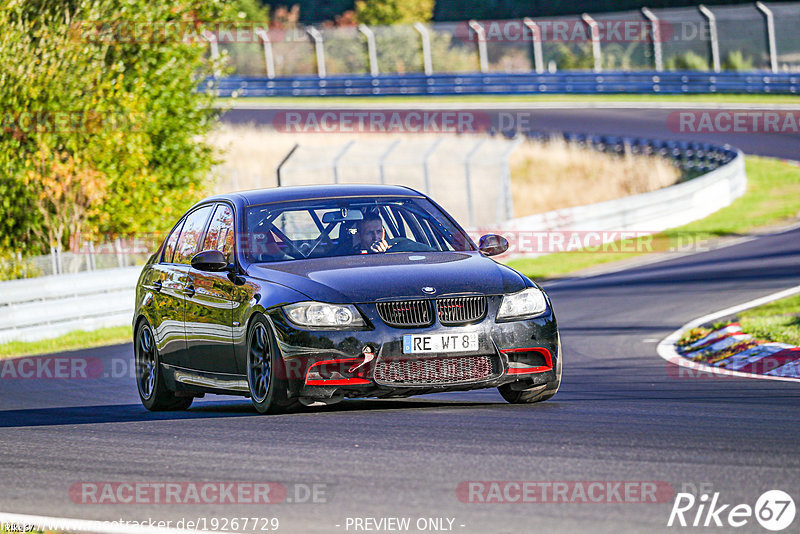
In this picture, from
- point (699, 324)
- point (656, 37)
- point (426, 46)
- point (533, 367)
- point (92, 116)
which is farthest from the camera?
point (426, 46)

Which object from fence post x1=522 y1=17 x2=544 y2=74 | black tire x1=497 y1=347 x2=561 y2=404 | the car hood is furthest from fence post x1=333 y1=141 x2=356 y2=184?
fence post x1=522 y1=17 x2=544 y2=74

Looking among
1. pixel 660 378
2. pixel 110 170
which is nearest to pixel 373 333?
pixel 660 378

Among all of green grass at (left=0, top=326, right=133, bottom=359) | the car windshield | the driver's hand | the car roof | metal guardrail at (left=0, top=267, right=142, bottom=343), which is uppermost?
the car roof

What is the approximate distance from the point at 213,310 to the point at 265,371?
99 centimetres

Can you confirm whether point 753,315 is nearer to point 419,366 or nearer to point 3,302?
point 419,366

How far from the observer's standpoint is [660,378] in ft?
36.9

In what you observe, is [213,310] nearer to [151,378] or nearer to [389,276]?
[151,378]

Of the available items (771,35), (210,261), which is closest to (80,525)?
(210,261)

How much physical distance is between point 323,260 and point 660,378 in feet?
11.7

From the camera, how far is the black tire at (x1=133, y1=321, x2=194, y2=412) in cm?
1041

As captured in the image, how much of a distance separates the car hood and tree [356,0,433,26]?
191 ft

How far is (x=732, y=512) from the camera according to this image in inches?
216

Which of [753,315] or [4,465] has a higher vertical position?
[4,465]

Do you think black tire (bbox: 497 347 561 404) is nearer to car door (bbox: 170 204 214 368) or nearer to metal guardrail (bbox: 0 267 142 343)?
car door (bbox: 170 204 214 368)
